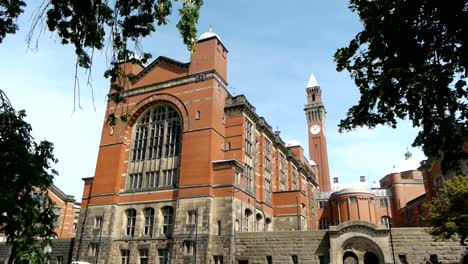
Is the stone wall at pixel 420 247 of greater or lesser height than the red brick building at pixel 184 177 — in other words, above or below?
below

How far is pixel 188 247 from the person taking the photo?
3092 cm

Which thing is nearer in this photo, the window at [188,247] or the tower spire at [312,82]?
the window at [188,247]

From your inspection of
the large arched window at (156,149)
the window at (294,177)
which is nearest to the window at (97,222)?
the large arched window at (156,149)

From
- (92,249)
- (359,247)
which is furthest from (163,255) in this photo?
(359,247)

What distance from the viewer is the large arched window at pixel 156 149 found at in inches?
1391

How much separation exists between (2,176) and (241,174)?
88.7 ft

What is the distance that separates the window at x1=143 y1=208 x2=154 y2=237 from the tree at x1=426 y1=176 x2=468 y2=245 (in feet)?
74.1

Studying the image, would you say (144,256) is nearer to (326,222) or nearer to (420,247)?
(420,247)

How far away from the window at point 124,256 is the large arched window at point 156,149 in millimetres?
5827

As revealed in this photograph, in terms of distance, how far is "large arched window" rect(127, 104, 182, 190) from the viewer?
35.3 m

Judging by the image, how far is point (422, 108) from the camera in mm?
8648

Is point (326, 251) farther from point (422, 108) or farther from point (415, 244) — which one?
point (422, 108)

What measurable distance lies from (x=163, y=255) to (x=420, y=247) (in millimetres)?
20614

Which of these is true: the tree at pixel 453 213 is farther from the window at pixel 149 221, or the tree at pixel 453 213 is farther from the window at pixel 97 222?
the window at pixel 97 222
